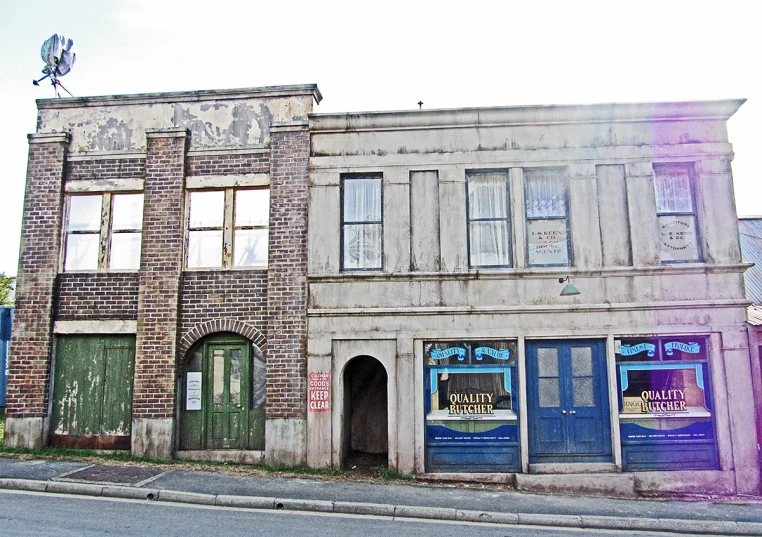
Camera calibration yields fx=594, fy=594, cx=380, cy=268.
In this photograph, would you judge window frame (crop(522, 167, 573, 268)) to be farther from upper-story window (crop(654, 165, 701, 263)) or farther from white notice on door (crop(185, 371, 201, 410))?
white notice on door (crop(185, 371, 201, 410))

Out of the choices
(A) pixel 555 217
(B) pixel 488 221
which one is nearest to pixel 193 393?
(B) pixel 488 221

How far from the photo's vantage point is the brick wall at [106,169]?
1213cm

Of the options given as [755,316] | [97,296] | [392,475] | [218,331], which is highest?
[97,296]

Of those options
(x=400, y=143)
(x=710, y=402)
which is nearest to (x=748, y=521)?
(x=710, y=402)

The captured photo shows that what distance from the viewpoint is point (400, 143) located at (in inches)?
459

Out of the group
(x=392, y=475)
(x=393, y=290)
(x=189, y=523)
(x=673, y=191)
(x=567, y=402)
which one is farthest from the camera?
(x=673, y=191)

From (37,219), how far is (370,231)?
683 cm

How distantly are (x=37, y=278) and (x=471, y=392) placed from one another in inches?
349

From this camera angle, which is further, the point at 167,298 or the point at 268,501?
the point at 167,298

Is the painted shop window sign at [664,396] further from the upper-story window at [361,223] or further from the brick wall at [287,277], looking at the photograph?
the brick wall at [287,277]

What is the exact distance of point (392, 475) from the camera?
34.8 feet

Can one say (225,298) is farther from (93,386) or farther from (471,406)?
(471,406)

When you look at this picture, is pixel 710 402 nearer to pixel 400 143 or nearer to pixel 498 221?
pixel 498 221

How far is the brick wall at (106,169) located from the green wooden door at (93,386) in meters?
3.27
